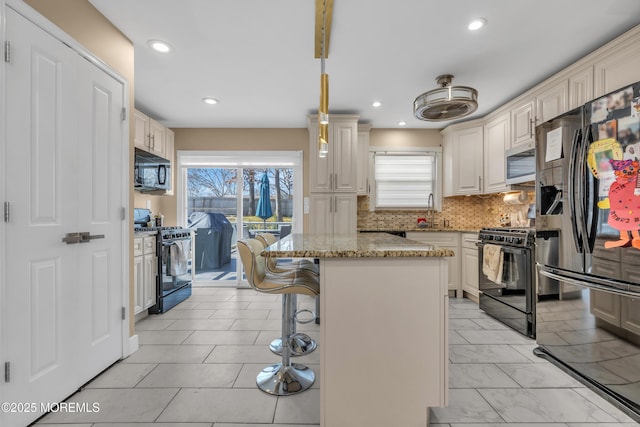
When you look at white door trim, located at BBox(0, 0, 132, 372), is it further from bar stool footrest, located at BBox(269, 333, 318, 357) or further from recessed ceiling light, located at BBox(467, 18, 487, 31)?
recessed ceiling light, located at BBox(467, 18, 487, 31)

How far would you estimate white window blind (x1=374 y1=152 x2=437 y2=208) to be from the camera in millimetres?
4449

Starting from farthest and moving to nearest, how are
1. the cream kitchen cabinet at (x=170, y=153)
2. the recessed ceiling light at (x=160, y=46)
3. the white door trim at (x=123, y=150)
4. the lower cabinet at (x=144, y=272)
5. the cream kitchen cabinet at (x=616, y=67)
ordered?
the cream kitchen cabinet at (x=170, y=153) → the lower cabinet at (x=144, y=272) → the recessed ceiling light at (x=160, y=46) → the cream kitchen cabinet at (x=616, y=67) → the white door trim at (x=123, y=150)

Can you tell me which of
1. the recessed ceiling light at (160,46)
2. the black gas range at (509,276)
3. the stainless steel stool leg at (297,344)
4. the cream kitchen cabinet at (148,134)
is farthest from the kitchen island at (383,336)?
the cream kitchen cabinet at (148,134)

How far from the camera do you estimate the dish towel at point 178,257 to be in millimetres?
3377

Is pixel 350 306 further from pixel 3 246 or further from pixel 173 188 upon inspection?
pixel 173 188

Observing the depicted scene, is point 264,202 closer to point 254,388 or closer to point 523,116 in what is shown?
point 254,388

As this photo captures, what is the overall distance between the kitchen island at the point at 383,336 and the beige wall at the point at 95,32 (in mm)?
1732

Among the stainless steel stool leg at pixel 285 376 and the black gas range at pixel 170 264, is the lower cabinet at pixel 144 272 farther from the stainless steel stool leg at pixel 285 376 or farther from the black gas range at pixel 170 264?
the stainless steel stool leg at pixel 285 376

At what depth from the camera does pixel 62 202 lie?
1661 mm

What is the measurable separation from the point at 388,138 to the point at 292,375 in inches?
142

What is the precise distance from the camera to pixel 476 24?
6.73ft

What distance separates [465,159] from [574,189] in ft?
7.04

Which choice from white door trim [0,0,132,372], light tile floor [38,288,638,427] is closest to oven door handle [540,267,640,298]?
light tile floor [38,288,638,427]

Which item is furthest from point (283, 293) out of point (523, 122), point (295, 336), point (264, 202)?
point (523, 122)
